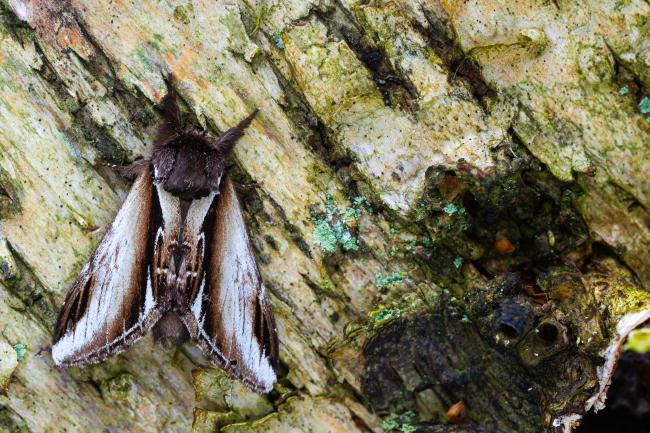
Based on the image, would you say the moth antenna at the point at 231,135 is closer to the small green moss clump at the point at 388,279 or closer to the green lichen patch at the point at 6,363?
the small green moss clump at the point at 388,279

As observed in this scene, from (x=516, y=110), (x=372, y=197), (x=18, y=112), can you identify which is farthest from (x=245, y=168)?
(x=516, y=110)

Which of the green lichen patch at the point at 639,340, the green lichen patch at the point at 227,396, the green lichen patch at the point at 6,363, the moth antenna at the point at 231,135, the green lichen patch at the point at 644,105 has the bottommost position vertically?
the green lichen patch at the point at 6,363

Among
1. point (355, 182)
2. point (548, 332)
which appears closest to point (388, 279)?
point (355, 182)

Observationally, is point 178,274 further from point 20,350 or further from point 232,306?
point 20,350

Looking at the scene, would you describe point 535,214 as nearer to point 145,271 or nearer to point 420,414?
point 420,414

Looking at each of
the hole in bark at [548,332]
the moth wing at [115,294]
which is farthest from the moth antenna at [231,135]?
the hole in bark at [548,332]

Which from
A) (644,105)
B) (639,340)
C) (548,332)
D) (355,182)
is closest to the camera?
(639,340)
